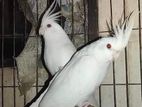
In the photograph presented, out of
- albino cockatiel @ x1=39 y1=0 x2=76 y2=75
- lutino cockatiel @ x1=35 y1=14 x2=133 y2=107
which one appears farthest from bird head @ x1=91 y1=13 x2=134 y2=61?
albino cockatiel @ x1=39 y1=0 x2=76 y2=75

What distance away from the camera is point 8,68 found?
1.76 meters

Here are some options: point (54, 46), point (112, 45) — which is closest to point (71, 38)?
point (54, 46)

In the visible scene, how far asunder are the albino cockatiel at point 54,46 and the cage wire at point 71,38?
0.79ft

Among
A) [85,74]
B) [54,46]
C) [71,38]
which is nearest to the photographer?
[85,74]

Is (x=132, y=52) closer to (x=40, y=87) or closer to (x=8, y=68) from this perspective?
(x=40, y=87)

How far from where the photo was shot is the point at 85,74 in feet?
3.64

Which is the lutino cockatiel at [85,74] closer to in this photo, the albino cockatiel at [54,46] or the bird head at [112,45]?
the bird head at [112,45]

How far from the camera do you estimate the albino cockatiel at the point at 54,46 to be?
1.34 m

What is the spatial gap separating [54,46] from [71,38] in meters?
0.30

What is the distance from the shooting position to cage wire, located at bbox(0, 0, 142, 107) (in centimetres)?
159

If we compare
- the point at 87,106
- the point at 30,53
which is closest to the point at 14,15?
the point at 30,53

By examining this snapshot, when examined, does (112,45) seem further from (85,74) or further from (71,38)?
(71,38)

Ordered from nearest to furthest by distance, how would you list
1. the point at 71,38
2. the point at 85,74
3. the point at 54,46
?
the point at 85,74
the point at 54,46
the point at 71,38

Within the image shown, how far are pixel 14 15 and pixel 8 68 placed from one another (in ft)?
0.90
